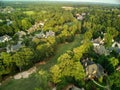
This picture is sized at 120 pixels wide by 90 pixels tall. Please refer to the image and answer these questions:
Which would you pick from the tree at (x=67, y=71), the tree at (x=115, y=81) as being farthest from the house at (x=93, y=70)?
the tree at (x=115, y=81)


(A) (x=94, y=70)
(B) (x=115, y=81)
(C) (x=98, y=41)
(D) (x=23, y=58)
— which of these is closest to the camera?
(B) (x=115, y=81)

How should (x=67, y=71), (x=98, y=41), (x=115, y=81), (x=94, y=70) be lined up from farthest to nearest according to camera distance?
1. (x=98, y=41)
2. (x=94, y=70)
3. (x=67, y=71)
4. (x=115, y=81)

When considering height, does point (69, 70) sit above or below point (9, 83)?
above

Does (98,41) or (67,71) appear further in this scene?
(98,41)

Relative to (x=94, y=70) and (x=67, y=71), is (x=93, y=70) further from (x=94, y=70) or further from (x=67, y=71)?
(x=67, y=71)

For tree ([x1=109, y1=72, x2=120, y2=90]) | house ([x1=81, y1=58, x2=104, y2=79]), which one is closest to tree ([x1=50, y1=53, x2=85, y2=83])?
house ([x1=81, y1=58, x2=104, y2=79])

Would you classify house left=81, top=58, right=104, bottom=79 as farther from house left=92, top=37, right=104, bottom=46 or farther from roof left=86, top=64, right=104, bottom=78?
house left=92, top=37, right=104, bottom=46

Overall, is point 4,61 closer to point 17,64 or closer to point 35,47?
point 17,64

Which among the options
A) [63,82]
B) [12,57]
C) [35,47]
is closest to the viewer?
[63,82]

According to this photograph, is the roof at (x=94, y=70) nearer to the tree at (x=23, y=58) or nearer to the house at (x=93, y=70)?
the house at (x=93, y=70)

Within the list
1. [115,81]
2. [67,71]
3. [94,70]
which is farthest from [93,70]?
[115,81]


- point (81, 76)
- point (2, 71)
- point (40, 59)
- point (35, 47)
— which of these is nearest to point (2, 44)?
point (35, 47)
